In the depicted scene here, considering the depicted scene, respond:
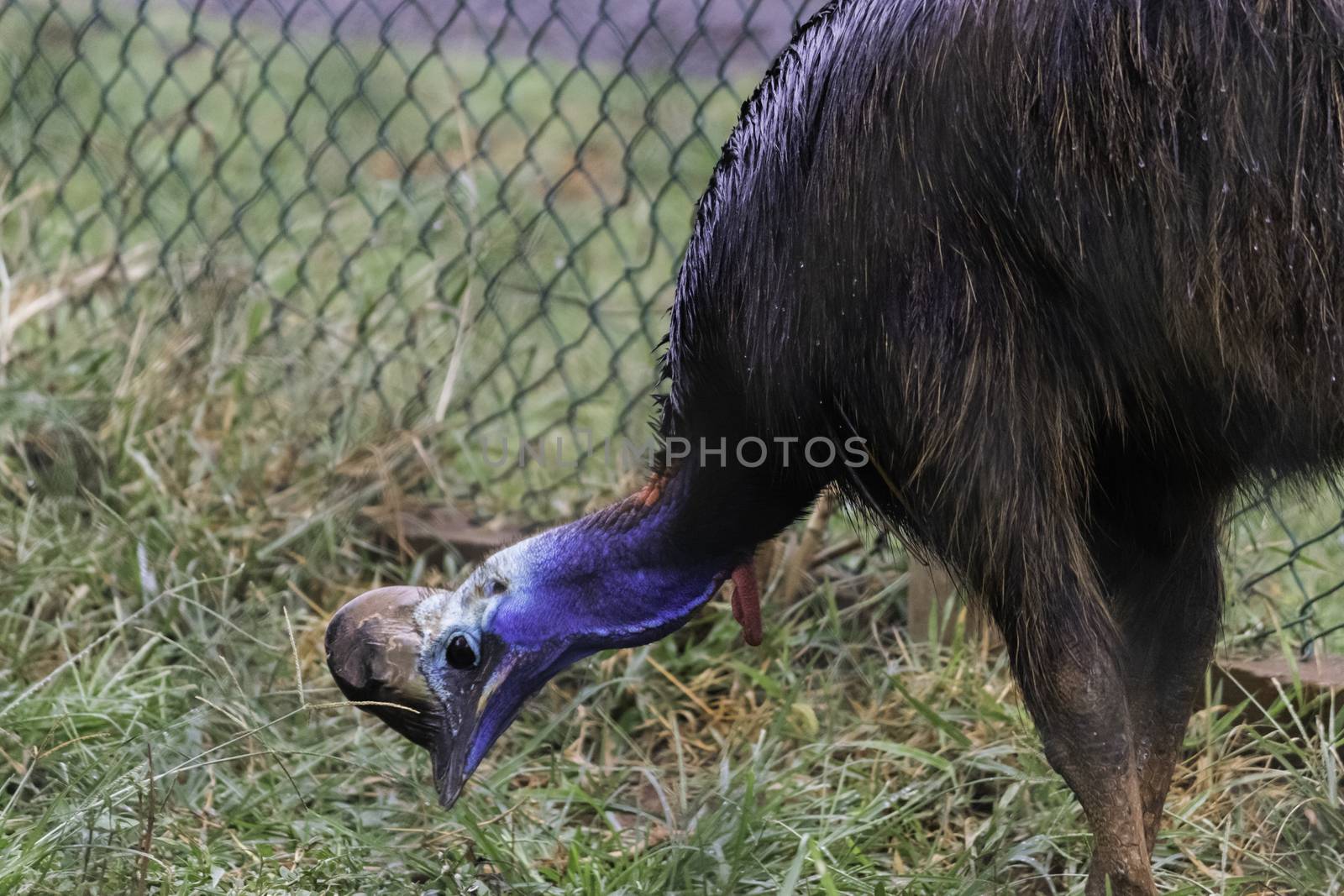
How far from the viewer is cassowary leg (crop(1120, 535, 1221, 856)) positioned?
295 cm

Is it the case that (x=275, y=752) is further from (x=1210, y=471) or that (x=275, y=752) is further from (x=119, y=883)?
(x=1210, y=471)

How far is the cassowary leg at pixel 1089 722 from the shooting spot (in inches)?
101

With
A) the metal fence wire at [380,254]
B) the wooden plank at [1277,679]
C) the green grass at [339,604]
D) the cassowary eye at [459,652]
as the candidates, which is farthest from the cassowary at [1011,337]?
the metal fence wire at [380,254]

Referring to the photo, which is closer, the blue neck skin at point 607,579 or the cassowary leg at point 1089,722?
the cassowary leg at point 1089,722

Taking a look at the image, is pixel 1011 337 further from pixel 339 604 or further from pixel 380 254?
pixel 380 254

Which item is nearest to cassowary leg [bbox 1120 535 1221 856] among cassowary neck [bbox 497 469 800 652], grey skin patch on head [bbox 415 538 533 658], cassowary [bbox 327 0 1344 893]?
cassowary [bbox 327 0 1344 893]

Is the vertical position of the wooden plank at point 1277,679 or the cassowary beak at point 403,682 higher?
the cassowary beak at point 403,682

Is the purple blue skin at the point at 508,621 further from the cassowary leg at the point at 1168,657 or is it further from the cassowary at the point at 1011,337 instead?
the cassowary leg at the point at 1168,657

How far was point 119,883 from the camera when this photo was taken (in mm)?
2807

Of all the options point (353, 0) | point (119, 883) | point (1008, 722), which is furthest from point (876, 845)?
point (353, 0)

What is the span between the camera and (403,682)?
9.60 ft

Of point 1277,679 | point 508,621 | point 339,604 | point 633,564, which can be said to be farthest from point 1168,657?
point 339,604

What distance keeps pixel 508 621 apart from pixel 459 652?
112mm

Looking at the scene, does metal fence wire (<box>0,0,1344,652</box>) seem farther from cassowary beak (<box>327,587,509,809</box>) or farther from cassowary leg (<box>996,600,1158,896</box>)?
cassowary beak (<box>327,587,509,809</box>)
